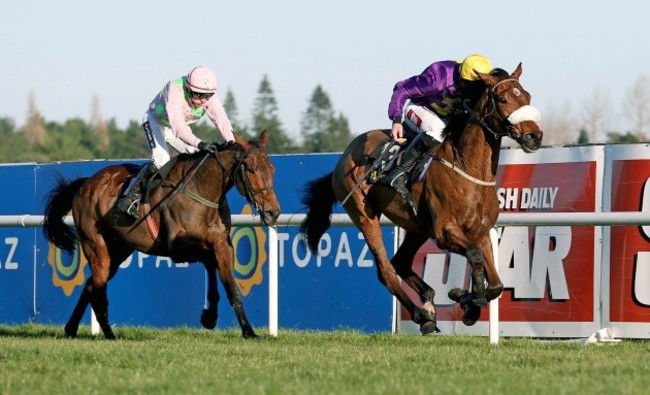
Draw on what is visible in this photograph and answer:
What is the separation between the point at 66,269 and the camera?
44.4ft

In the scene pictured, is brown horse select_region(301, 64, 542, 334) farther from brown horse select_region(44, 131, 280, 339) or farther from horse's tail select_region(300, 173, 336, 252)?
brown horse select_region(44, 131, 280, 339)

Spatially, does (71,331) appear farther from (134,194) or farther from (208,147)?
(208,147)

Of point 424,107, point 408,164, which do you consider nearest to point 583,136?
point 424,107

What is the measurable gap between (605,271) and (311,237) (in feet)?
7.74

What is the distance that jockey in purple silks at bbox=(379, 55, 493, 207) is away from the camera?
9.59 meters

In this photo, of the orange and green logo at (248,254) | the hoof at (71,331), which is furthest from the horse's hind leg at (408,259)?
the hoof at (71,331)

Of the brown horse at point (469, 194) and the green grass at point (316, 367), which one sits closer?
the green grass at point (316, 367)

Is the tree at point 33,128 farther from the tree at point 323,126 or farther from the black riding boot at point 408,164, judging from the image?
the black riding boot at point 408,164

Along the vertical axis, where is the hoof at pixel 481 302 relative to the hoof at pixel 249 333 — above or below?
above

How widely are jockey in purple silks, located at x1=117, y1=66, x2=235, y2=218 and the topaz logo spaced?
5.89 ft

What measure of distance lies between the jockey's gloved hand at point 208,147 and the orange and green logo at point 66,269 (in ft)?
11.3

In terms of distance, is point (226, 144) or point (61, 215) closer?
point (226, 144)

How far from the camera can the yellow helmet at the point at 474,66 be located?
366 inches

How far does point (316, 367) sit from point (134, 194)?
154 inches
